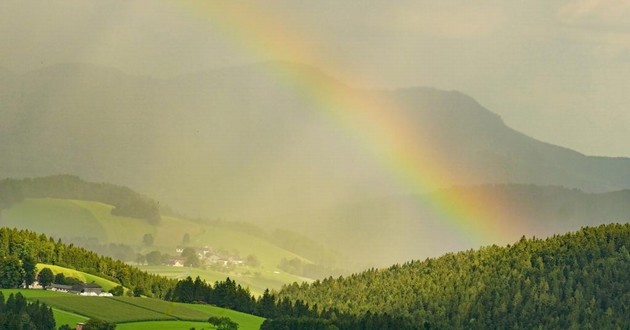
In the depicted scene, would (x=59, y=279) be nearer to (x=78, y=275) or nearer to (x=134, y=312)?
(x=78, y=275)

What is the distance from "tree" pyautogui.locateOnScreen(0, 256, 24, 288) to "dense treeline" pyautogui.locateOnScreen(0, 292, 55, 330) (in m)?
27.5

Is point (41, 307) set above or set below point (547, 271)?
below

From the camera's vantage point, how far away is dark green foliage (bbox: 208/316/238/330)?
495ft

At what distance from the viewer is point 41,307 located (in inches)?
5758

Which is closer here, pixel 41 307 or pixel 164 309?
pixel 41 307

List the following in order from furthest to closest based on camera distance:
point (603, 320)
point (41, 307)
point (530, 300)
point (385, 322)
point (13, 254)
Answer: point (13, 254) < point (530, 300) < point (603, 320) < point (385, 322) < point (41, 307)

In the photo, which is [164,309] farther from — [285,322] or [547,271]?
[547,271]

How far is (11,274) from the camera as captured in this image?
18225cm

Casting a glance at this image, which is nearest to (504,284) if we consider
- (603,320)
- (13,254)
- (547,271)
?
(547,271)

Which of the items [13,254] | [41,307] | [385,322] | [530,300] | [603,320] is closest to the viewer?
[41,307]

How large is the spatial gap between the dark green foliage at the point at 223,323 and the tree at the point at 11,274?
3589 centimetres

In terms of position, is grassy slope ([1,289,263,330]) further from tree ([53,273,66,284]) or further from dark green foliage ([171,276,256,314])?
tree ([53,273,66,284])

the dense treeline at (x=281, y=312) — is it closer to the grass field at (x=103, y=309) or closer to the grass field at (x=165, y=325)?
the grass field at (x=165, y=325)

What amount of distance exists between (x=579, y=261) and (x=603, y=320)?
2237 centimetres
